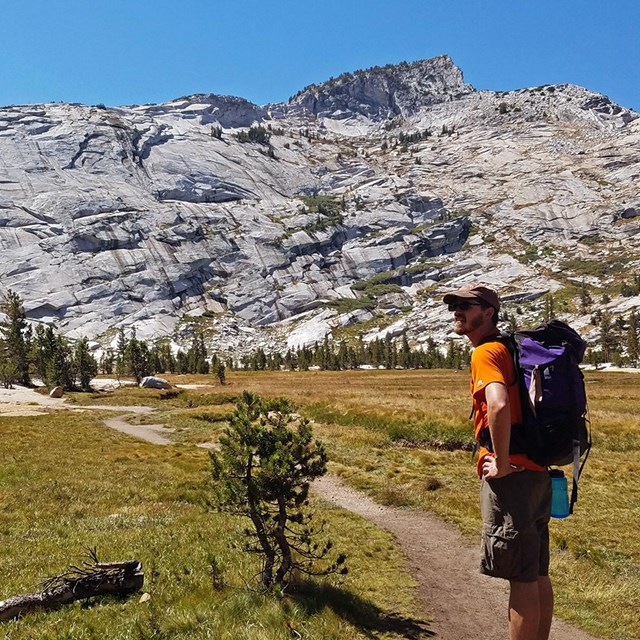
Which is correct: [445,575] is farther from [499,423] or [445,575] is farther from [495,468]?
[499,423]

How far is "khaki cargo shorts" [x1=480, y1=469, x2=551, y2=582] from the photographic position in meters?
5.16

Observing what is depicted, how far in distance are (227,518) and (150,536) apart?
8.94ft

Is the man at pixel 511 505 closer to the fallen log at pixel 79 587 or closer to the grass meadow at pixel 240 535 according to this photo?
the grass meadow at pixel 240 535

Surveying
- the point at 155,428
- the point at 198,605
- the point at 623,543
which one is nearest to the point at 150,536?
the point at 198,605

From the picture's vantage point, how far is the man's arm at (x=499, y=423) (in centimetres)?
484

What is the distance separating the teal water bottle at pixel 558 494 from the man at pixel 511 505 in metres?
0.08

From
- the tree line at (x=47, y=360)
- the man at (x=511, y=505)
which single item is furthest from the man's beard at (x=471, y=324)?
the tree line at (x=47, y=360)

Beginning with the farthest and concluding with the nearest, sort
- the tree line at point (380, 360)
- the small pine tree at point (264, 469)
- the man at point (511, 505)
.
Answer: the tree line at point (380, 360) < the small pine tree at point (264, 469) < the man at point (511, 505)

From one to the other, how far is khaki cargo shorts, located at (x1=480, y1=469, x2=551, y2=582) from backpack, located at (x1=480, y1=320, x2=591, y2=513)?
14.4 inches

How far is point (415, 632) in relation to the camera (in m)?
7.61

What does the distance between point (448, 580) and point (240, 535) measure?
203 inches

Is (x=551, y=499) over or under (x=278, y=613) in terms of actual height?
over

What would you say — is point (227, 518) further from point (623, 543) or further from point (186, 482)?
point (623, 543)

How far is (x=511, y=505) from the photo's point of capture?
5.19m
